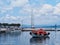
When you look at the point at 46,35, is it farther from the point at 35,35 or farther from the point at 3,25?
the point at 3,25

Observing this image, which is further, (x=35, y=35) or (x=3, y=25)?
(x=3, y=25)

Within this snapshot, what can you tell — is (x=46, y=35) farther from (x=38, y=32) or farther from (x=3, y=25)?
(x=3, y=25)

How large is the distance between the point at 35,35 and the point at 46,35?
4.13 meters

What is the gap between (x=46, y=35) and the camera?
87.0 meters

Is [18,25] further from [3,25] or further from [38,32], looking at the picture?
[38,32]

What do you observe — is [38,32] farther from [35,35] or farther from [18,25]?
[18,25]

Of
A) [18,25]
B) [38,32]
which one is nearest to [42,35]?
[38,32]

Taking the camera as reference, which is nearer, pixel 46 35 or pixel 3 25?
pixel 46 35

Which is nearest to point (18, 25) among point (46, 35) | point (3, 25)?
point (3, 25)

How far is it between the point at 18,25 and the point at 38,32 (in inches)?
3209

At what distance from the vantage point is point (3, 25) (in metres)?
168

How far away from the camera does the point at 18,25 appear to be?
6545 inches

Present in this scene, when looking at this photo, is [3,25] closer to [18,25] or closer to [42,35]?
[18,25]

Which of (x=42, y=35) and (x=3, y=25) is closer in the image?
(x=42, y=35)
